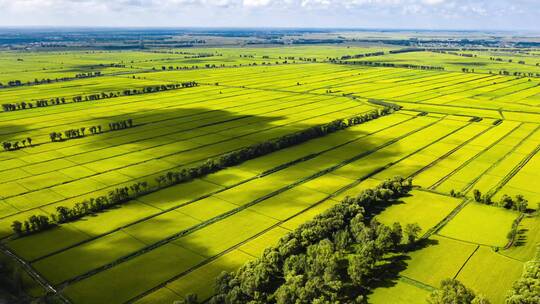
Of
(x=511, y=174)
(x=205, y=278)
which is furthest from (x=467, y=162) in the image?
(x=205, y=278)

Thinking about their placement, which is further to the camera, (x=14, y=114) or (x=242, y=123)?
(x=14, y=114)

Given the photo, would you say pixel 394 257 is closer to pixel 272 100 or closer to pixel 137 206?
pixel 137 206

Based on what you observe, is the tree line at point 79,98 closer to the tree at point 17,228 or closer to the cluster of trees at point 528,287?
the tree at point 17,228

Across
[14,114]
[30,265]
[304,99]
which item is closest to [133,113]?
[14,114]

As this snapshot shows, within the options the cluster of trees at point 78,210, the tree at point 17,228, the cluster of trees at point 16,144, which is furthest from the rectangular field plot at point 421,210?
the cluster of trees at point 16,144

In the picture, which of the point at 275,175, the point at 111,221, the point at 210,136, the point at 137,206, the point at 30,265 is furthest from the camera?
the point at 210,136

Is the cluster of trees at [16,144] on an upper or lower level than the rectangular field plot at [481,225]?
upper

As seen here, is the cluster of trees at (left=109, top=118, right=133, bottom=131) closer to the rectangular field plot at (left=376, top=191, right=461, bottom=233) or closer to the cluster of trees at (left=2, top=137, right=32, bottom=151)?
the cluster of trees at (left=2, top=137, right=32, bottom=151)
